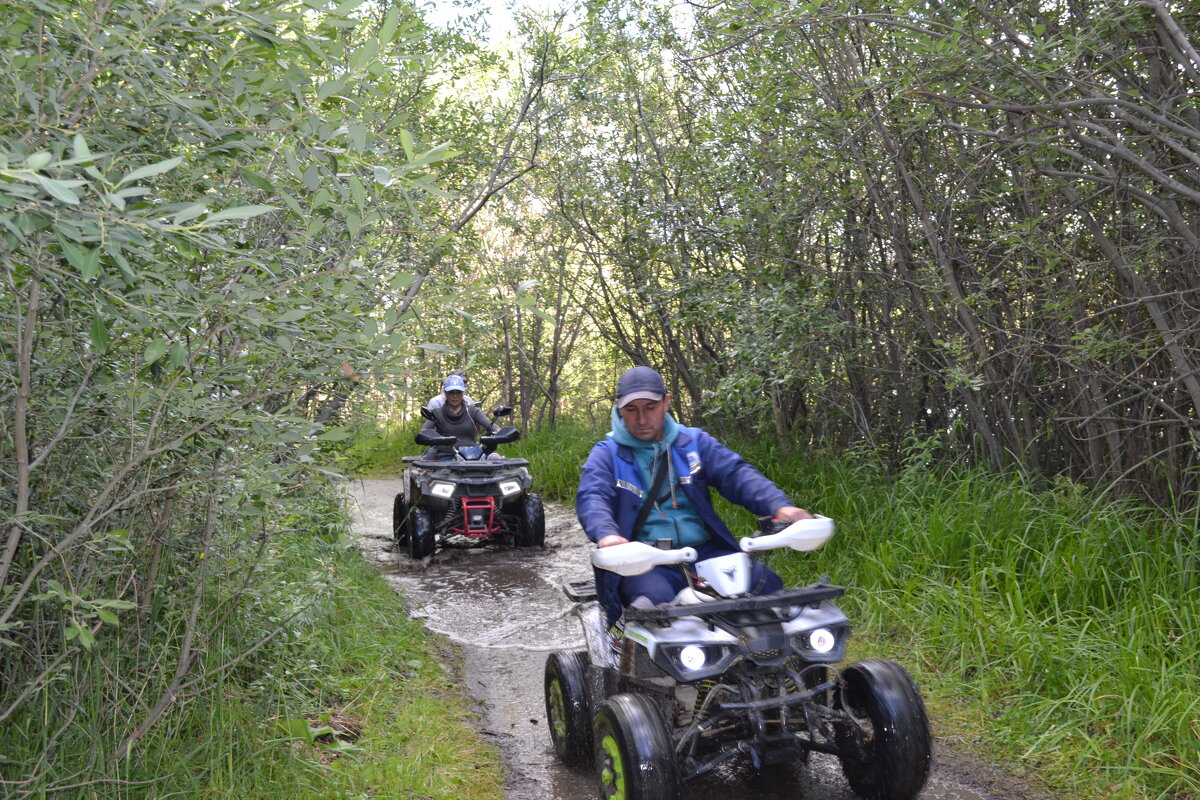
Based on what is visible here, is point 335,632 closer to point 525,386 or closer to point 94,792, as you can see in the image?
point 94,792

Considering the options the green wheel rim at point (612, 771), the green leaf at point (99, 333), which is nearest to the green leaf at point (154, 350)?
the green leaf at point (99, 333)

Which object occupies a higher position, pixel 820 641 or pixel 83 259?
pixel 83 259

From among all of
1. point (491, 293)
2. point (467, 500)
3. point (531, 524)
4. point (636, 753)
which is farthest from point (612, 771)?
point (531, 524)

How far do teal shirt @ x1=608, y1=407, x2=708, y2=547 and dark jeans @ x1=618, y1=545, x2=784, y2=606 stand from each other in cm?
22

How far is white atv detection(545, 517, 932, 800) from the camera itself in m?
3.30

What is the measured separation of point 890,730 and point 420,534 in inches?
242

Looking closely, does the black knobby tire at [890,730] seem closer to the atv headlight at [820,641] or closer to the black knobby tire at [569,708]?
the atv headlight at [820,641]

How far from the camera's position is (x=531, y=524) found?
374 inches

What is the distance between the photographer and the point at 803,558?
22.5ft

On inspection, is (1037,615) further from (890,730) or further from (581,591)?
(581,591)

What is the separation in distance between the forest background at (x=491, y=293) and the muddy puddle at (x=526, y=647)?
0.81m

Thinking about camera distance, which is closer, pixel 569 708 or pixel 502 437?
pixel 569 708

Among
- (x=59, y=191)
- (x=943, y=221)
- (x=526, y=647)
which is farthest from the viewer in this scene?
(x=943, y=221)

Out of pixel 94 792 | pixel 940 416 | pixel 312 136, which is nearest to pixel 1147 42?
pixel 940 416
